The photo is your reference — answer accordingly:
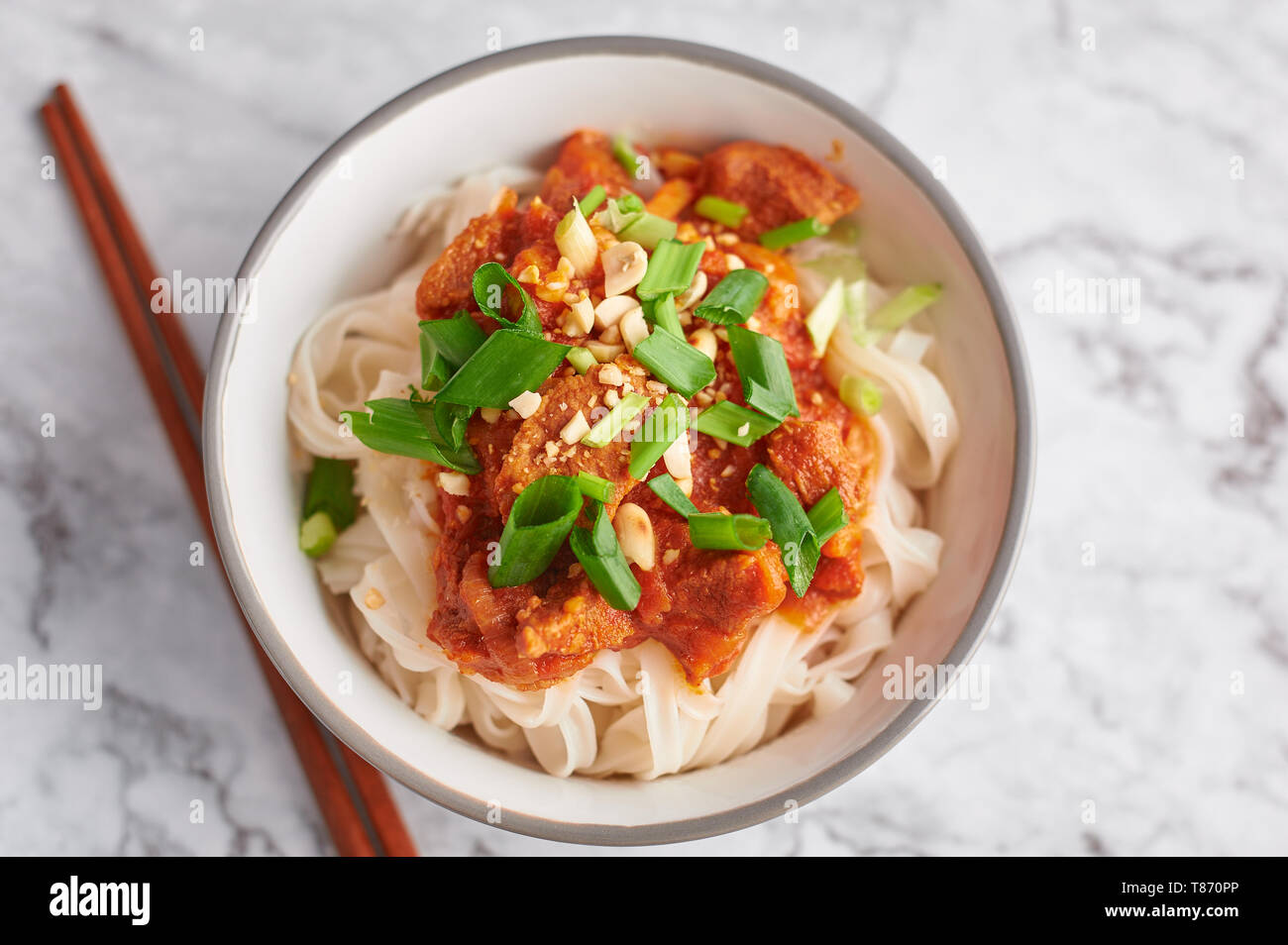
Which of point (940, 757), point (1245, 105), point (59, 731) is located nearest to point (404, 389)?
Result: point (59, 731)

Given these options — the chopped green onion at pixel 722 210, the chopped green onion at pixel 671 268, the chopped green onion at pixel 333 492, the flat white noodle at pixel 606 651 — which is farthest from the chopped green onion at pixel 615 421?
the chopped green onion at pixel 333 492

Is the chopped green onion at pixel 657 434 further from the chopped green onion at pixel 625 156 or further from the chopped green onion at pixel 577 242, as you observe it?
the chopped green onion at pixel 625 156

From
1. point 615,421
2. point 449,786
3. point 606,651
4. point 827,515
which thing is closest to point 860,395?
point 827,515

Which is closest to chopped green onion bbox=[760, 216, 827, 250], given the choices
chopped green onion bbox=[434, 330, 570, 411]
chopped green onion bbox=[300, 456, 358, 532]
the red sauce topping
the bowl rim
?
the red sauce topping

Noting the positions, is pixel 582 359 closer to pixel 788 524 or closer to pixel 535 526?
pixel 535 526

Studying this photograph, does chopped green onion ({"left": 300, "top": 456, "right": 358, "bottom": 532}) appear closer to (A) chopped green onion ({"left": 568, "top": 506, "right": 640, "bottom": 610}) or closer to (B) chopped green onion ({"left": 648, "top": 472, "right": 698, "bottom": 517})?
(A) chopped green onion ({"left": 568, "top": 506, "right": 640, "bottom": 610})

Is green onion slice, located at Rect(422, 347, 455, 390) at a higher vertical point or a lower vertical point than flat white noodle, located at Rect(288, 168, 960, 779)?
higher
